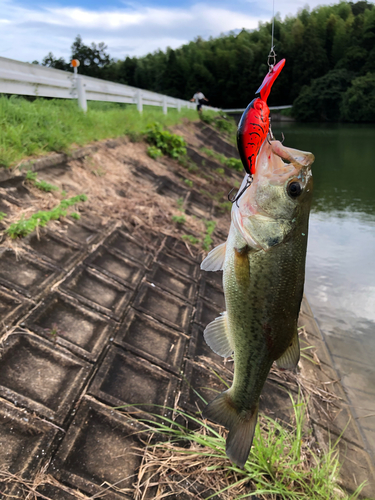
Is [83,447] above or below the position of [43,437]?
below

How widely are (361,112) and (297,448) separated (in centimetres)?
4556

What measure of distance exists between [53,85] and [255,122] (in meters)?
6.47

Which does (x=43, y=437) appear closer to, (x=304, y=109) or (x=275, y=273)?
(x=275, y=273)

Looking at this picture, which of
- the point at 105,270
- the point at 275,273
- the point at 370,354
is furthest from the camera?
the point at 370,354

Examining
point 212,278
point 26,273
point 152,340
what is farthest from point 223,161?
point 26,273

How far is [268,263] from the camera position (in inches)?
54.2

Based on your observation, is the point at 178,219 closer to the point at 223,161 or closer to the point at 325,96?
the point at 223,161

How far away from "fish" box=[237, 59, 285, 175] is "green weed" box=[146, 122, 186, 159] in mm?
7927

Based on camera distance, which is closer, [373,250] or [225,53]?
[373,250]

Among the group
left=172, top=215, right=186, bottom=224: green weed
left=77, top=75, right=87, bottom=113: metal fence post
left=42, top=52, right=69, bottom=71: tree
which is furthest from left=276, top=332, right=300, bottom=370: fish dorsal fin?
left=42, top=52, right=69, bottom=71: tree

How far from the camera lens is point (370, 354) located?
5008 mm

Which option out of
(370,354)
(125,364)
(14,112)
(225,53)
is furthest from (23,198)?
(225,53)

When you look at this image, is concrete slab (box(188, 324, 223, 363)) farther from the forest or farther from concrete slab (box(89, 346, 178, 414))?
the forest

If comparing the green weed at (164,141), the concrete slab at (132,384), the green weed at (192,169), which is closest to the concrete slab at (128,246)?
the concrete slab at (132,384)
